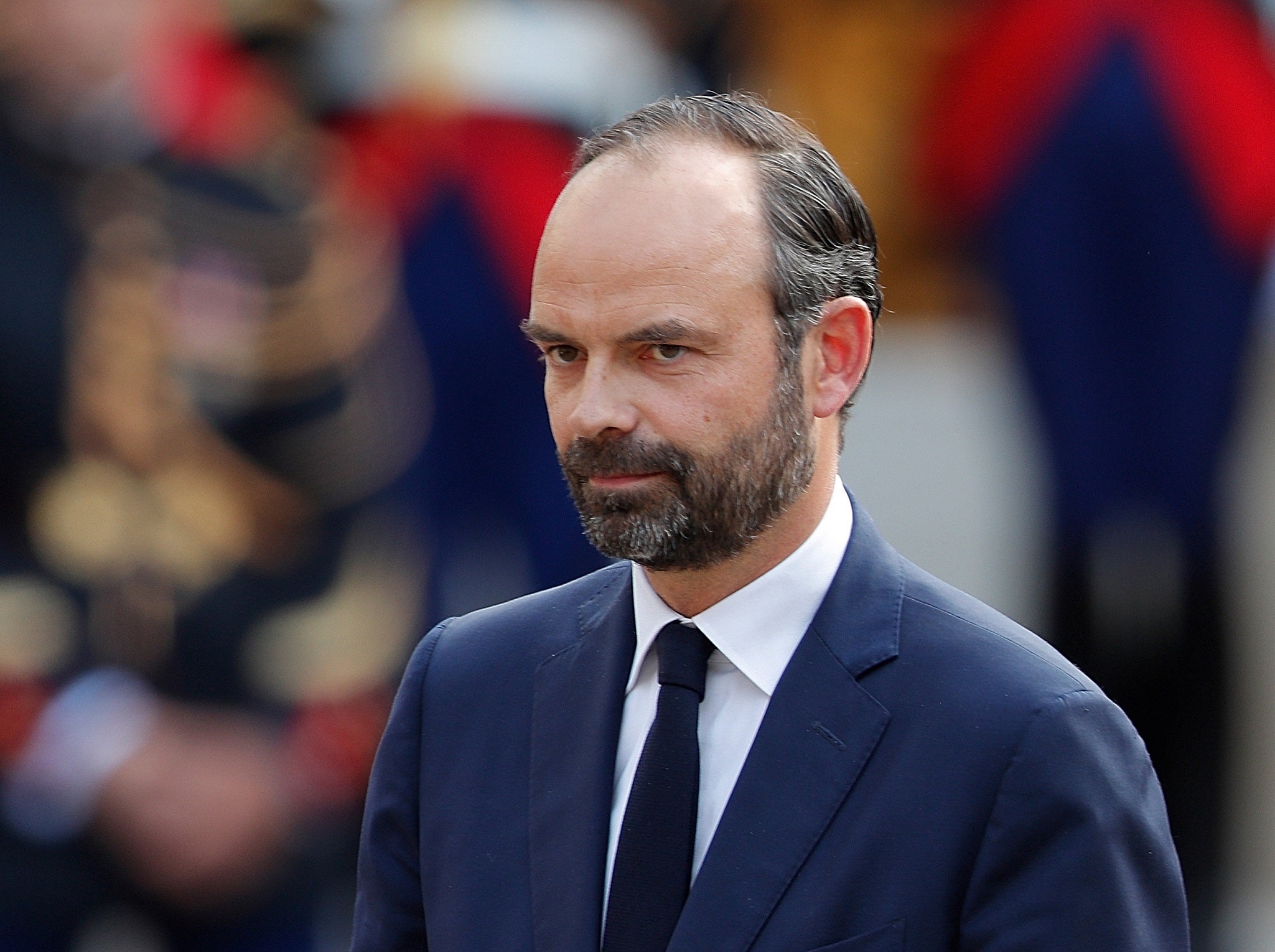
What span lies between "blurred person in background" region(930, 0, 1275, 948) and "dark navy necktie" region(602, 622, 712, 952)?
123 inches

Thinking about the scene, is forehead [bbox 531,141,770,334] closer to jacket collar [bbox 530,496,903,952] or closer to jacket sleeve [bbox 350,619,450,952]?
jacket collar [bbox 530,496,903,952]

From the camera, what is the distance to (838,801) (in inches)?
76.5

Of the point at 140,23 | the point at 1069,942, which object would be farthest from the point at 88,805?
the point at 1069,942

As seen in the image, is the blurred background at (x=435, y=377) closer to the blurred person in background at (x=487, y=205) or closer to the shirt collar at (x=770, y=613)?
the blurred person in background at (x=487, y=205)

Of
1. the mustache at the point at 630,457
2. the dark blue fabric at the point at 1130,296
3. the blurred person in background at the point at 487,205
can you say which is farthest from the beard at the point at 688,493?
the dark blue fabric at the point at 1130,296

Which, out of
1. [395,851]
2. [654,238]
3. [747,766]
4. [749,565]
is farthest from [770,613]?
[395,851]

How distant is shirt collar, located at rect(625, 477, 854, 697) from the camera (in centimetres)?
206

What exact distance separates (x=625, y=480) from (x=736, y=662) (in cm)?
24

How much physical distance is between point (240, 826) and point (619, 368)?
264 centimetres

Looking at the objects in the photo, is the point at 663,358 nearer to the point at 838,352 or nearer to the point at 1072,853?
the point at 838,352

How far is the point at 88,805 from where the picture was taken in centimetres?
420

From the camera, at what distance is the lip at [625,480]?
1981mm

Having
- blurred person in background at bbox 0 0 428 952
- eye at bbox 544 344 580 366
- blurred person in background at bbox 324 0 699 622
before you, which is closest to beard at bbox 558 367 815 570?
eye at bbox 544 344 580 366

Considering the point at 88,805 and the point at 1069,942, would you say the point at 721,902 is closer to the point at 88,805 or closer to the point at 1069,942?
the point at 1069,942
